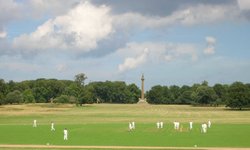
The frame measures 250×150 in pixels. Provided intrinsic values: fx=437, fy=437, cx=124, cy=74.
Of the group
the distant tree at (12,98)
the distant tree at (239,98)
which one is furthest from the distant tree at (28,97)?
the distant tree at (239,98)

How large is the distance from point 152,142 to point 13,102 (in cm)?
11575

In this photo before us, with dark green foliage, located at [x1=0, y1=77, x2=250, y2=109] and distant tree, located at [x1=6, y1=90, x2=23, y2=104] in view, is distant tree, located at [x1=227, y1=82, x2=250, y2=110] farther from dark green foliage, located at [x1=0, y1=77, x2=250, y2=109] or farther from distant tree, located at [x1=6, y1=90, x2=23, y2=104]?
distant tree, located at [x1=6, y1=90, x2=23, y2=104]

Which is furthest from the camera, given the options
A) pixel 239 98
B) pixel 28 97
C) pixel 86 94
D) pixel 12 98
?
pixel 28 97

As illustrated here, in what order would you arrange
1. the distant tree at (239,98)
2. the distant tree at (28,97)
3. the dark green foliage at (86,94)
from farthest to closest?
1. the distant tree at (28,97)
2. the dark green foliage at (86,94)
3. the distant tree at (239,98)

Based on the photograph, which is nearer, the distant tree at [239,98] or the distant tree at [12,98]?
the distant tree at [239,98]

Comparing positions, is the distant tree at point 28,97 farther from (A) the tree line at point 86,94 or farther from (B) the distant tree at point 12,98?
(B) the distant tree at point 12,98

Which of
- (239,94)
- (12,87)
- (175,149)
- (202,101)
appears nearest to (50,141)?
(175,149)

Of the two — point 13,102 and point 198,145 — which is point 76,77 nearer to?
point 13,102

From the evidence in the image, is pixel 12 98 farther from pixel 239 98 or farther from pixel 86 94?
pixel 239 98

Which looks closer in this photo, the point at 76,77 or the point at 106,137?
the point at 106,137

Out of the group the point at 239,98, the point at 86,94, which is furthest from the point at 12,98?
the point at 239,98

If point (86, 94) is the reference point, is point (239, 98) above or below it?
below

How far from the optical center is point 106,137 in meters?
49.7

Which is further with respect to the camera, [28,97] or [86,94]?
[28,97]
